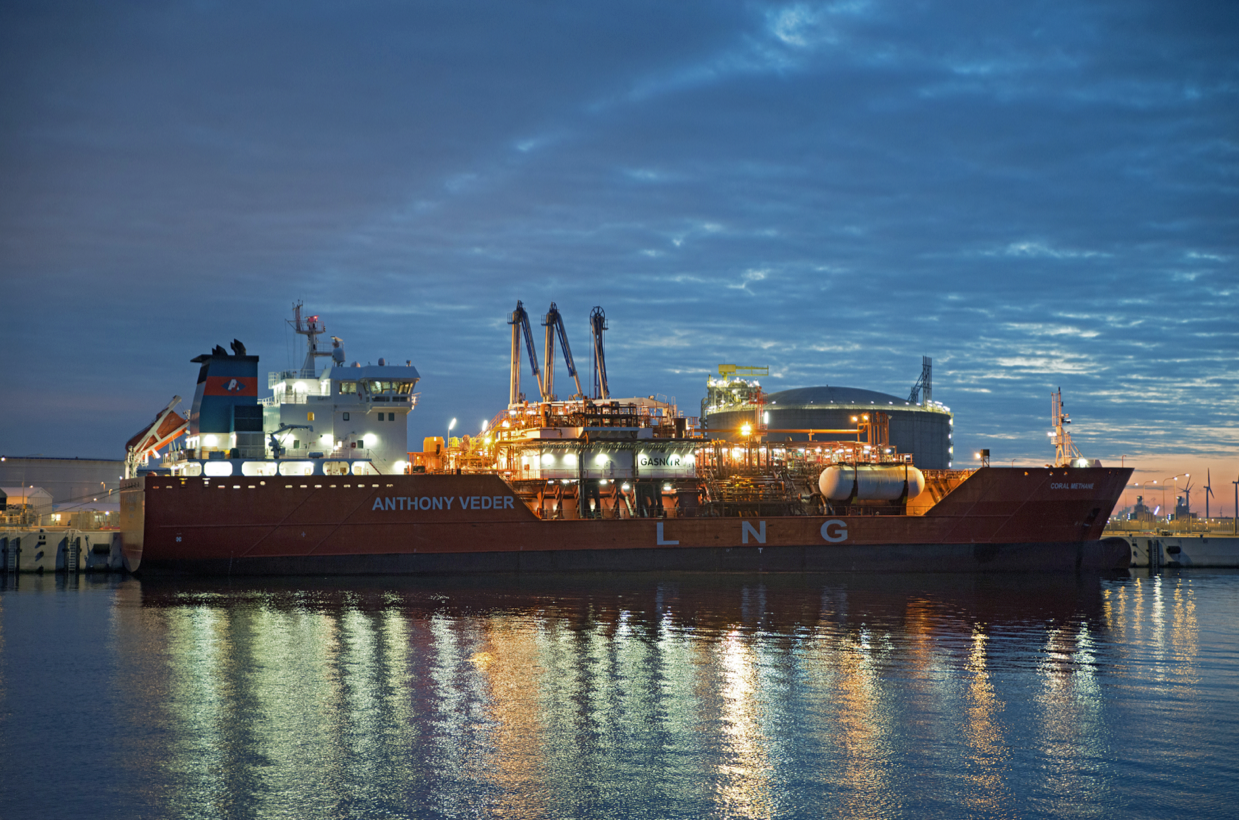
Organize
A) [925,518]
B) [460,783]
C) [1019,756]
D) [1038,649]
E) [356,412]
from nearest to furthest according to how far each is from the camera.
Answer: [460,783]
[1019,756]
[1038,649]
[925,518]
[356,412]

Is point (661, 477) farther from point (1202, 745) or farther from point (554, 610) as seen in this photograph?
point (1202, 745)

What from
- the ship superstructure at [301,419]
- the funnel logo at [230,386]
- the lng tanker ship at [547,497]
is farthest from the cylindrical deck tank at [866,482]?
the funnel logo at [230,386]

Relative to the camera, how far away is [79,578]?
35.8m

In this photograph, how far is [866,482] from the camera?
3612cm

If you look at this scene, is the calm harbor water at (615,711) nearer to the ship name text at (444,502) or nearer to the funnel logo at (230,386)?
the ship name text at (444,502)

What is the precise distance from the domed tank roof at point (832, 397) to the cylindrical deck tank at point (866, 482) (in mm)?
31214

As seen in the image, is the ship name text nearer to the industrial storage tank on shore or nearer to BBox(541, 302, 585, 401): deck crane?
BBox(541, 302, 585, 401): deck crane

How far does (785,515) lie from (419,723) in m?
24.7

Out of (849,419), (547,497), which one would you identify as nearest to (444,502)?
(547,497)

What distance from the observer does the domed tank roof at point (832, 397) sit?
6816 centimetres

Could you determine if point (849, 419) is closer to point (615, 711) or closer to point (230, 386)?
point (230, 386)

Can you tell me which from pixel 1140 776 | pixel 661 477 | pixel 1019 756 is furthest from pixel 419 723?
pixel 661 477

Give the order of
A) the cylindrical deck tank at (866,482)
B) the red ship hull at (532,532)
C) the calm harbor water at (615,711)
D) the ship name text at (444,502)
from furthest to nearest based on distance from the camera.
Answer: the cylindrical deck tank at (866,482) → the ship name text at (444,502) → the red ship hull at (532,532) → the calm harbor water at (615,711)

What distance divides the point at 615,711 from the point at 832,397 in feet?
186
